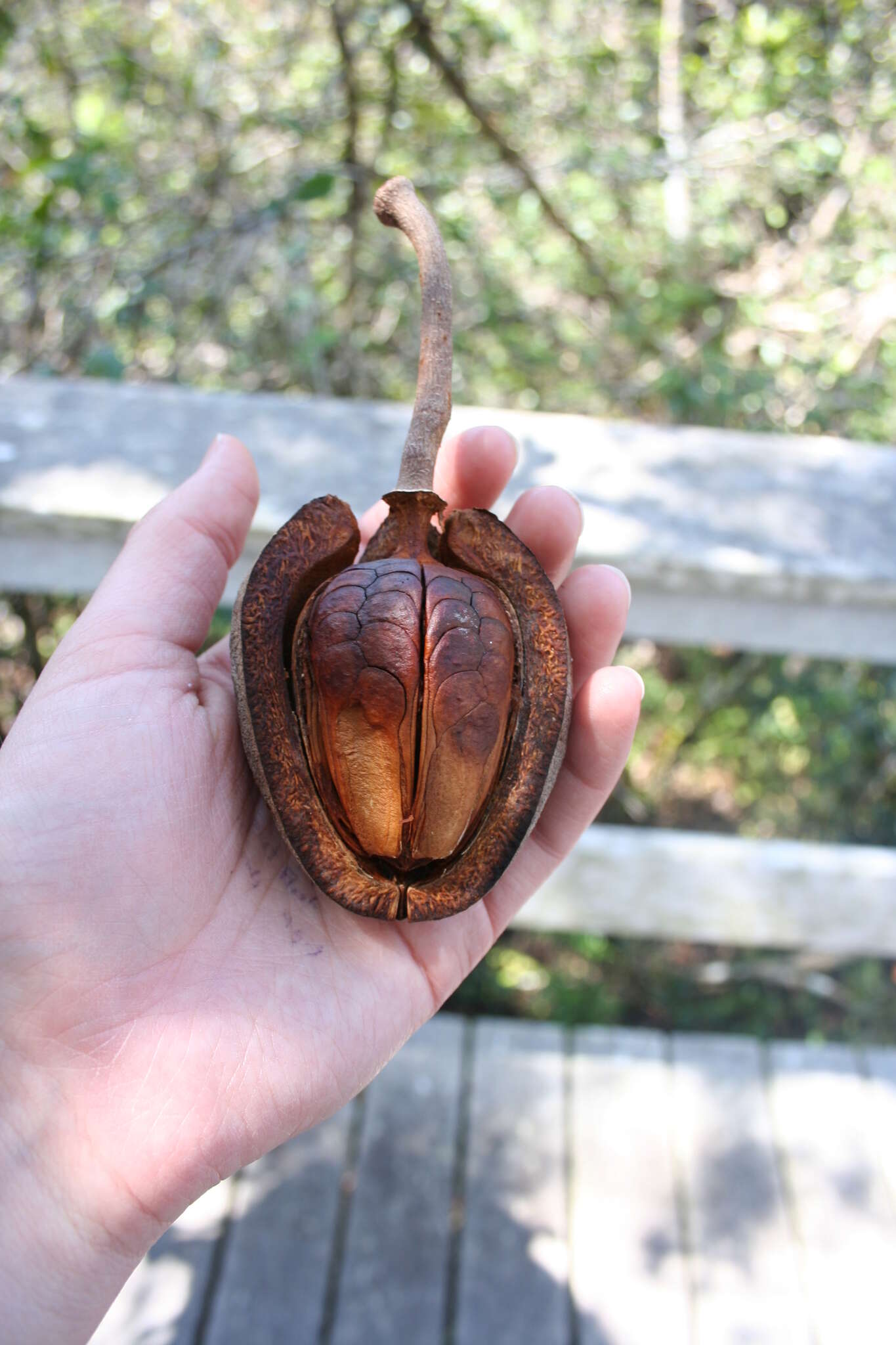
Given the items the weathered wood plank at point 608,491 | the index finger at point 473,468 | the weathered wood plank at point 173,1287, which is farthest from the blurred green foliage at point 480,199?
the weathered wood plank at point 173,1287

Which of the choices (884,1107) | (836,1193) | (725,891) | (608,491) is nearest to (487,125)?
(608,491)

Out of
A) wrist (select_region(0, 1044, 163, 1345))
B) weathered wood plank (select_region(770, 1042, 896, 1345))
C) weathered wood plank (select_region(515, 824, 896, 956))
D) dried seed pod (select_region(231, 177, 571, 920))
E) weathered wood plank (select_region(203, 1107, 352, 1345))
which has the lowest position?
weathered wood plank (select_region(770, 1042, 896, 1345))

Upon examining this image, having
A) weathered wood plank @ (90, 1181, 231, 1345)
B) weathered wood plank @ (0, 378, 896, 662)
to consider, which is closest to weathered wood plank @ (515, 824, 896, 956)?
weathered wood plank @ (0, 378, 896, 662)

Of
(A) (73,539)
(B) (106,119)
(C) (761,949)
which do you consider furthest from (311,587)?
(B) (106,119)

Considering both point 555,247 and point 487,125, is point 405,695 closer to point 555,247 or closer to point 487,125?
point 487,125

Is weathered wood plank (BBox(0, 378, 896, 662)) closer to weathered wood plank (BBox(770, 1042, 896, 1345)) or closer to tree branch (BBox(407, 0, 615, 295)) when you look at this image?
weathered wood plank (BBox(770, 1042, 896, 1345))

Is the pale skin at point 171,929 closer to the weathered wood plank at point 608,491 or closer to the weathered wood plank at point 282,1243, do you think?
the weathered wood plank at point 608,491

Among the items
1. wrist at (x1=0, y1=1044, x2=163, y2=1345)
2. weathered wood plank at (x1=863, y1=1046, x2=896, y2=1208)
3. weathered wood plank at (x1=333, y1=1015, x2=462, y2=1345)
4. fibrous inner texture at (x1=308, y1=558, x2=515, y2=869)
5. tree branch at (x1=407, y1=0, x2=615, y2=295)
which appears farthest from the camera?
tree branch at (x1=407, y1=0, x2=615, y2=295)

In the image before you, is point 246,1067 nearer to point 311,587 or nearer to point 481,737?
point 481,737
